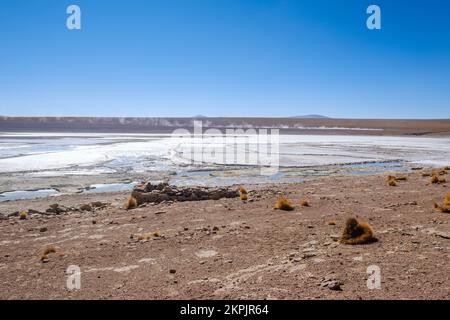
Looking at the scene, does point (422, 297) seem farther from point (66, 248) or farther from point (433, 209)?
point (66, 248)

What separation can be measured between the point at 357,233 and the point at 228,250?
2260 mm

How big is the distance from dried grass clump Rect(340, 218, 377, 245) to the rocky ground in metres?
0.17

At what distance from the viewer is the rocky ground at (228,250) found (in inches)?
200

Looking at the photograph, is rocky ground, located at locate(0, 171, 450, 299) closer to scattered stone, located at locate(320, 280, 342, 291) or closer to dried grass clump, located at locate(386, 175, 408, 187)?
scattered stone, located at locate(320, 280, 342, 291)

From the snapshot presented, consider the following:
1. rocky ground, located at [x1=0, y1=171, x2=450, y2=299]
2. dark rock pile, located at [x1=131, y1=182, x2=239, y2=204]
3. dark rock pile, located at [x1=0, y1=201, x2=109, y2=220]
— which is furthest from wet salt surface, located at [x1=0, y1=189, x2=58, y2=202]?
dark rock pile, located at [x1=131, y1=182, x2=239, y2=204]

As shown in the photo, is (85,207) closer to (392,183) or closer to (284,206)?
(284,206)

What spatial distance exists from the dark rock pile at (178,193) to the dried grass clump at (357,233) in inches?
213

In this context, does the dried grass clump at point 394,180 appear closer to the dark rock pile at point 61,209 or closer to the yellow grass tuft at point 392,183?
the yellow grass tuft at point 392,183

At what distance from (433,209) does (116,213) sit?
301 inches

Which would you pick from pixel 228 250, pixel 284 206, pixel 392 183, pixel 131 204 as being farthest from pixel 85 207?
pixel 392 183

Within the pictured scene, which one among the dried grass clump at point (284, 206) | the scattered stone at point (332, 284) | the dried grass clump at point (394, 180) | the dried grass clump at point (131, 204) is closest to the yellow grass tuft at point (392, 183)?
the dried grass clump at point (394, 180)

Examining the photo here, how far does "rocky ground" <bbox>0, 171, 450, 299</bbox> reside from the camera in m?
5.08
